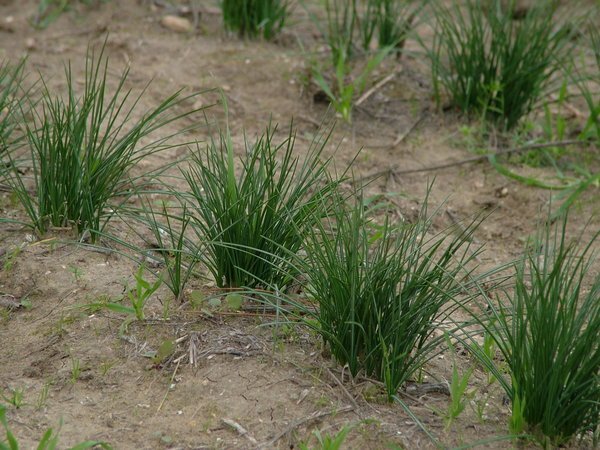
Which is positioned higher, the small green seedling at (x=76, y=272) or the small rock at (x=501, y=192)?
the small green seedling at (x=76, y=272)

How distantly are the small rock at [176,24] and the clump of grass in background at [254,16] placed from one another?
260mm

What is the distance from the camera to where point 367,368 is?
2.45 metres

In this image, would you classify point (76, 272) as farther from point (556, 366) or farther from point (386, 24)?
point (386, 24)

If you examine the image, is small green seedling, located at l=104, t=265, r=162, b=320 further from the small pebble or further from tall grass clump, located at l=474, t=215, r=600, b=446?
the small pebble

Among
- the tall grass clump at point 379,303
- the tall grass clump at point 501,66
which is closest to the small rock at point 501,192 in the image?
the tall grass clump at point 501,66

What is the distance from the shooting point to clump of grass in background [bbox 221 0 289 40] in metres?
4.67

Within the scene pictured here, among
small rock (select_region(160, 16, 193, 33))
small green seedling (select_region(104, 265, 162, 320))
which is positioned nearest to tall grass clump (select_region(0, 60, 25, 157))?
small green seedling (select_region(104, 265, 162, 320))

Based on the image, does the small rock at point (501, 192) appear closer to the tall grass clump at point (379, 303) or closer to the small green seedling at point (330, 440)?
the tall grass clump at point (379, 303)

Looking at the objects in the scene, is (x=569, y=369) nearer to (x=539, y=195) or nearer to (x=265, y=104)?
(x=539, y=195)

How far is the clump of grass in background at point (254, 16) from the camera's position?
4.67 m

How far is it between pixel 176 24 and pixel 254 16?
1.56 feet

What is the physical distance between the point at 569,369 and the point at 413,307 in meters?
0.42

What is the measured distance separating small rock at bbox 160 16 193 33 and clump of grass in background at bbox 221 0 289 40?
0.26 m

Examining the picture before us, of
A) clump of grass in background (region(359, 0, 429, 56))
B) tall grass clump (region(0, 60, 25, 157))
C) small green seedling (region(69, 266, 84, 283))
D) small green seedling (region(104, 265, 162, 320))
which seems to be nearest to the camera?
small green seedling (region(104, 265, 162, 320))
